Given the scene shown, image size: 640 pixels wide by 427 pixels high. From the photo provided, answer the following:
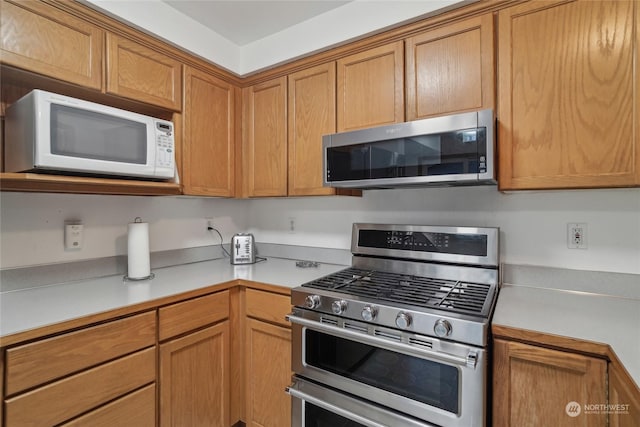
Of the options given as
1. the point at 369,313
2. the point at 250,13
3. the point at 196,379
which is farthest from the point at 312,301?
the point at 250,13

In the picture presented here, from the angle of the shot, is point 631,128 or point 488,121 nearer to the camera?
point 631,128

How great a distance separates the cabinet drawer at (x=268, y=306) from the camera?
1.52 metres

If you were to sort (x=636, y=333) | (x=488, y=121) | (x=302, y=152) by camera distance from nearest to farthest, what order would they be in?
1. (x=636, y=333)
2. (x=488, y=121)
3. (x=302, y=152)

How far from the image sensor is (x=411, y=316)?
112 centimetres

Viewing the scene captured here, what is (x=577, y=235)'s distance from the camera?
4.54ft

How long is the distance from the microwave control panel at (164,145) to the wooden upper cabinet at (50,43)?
12.0 inches

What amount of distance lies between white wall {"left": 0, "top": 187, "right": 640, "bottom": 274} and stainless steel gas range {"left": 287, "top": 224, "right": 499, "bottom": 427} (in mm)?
165

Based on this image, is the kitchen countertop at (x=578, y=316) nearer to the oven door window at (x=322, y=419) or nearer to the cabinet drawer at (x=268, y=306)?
the oven door window at (x=322, y=419)

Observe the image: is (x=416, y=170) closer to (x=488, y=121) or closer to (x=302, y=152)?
(x=488, y=121)

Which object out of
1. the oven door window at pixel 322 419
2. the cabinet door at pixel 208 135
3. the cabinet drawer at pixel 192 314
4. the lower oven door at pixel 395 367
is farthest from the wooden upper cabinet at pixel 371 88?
the oven door window at pixel 322 419

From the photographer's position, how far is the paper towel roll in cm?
163

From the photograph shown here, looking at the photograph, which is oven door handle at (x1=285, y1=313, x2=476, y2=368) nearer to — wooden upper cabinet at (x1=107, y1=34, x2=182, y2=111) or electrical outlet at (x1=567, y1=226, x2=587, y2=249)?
electrical outlet at (x1=567, y1=226, x2=587, y2=249)

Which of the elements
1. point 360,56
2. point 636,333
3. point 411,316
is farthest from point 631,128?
point 360,56

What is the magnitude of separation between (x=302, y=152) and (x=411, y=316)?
1145 millimetres
